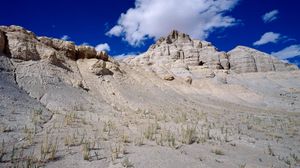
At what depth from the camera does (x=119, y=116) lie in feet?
41.0

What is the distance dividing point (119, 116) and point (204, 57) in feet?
115

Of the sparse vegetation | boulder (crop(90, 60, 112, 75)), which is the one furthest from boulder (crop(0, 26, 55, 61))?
the sparse vegetation

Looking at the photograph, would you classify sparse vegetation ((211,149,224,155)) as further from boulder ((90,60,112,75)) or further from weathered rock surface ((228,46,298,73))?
weathered rock surface ((228,46,298,73))

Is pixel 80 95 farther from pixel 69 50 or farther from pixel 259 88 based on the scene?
pixel 259 88

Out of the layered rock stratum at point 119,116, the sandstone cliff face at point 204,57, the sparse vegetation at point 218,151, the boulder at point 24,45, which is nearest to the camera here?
the layered rock stratum at point 119,116

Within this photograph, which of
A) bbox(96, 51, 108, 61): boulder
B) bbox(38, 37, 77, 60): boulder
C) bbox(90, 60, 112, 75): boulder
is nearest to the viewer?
bbox(38, 37, 77, 60): boulder

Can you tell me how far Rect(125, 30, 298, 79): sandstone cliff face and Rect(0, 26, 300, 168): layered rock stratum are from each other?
33.8ft

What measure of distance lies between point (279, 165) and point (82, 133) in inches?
221

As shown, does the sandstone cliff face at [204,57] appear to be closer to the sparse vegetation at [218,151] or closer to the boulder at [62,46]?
the boulder at [62,46]

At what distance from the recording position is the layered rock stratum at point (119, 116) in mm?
6547

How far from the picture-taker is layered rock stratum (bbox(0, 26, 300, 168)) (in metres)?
6.55

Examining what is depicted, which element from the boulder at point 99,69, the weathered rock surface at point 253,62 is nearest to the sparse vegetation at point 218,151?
the boulder at point 99,69

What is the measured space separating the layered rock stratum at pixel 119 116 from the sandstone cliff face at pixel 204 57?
33.8 ft

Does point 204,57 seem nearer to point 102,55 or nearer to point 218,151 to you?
point 102,55
